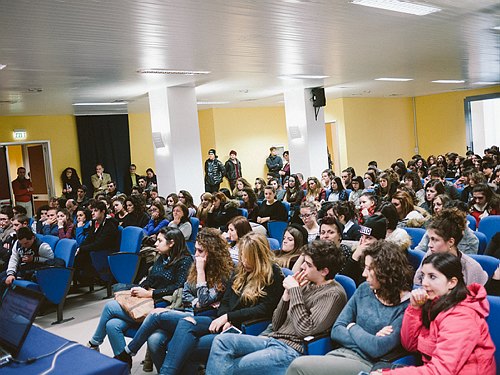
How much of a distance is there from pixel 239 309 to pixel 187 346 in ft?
1.40

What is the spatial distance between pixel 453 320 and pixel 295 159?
11397 mm

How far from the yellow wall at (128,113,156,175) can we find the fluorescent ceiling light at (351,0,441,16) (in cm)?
1114

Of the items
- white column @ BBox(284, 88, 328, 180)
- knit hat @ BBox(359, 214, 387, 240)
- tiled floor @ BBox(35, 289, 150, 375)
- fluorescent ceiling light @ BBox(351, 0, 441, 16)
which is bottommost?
tiled floor @ BBox(35, 289, 150, 375)

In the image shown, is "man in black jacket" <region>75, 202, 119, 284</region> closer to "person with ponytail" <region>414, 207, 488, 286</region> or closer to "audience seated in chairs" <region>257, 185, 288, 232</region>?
"audience seated in chairs" <region>257, 185, 288, 232</region>

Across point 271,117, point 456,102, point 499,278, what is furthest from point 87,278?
point 456,102

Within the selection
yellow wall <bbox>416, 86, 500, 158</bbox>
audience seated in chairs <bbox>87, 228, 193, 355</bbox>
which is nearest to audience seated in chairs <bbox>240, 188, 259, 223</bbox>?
audience seated in chairs <bbox>87, 228, 193, 355</bbox>

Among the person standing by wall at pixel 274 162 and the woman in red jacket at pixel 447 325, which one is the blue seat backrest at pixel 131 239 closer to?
the woman in red jacket at pixel 447 325

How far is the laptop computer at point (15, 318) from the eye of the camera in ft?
8.94

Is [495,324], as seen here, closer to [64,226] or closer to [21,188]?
[64,226]

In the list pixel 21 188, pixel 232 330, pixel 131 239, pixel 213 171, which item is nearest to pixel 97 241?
pixel 131 239

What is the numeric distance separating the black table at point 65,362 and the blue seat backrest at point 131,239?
12.6ft

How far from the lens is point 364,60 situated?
932cm

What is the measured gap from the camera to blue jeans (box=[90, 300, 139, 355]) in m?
4.29

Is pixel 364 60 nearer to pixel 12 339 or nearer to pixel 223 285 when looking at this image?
pixel 223 285
